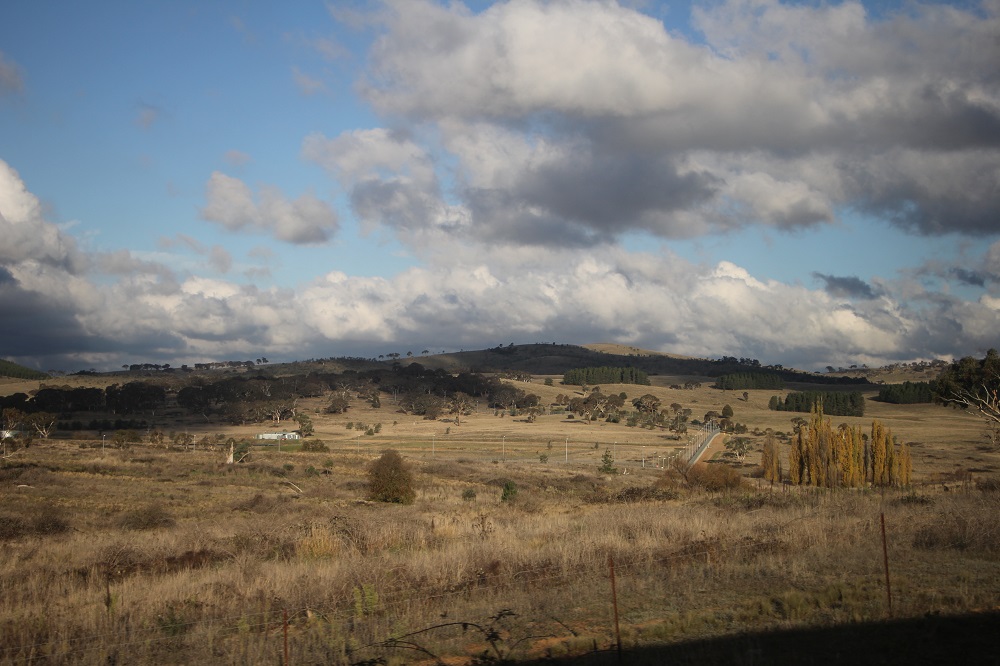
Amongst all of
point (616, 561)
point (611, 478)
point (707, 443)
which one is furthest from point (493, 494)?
point (707, 443)

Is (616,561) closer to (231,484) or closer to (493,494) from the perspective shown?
(493,494)

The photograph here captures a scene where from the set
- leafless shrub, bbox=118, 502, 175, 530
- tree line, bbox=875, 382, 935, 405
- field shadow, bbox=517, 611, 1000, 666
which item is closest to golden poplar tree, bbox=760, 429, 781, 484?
leafless shrub, bbox=118, 502, 175, 530

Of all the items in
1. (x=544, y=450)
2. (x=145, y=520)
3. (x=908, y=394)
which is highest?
(x=145, y=520)

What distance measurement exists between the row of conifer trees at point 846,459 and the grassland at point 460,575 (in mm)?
18225

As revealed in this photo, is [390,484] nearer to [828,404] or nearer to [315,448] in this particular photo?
[315,448]

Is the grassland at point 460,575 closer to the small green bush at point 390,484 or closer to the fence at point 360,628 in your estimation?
the fence at point 360,628

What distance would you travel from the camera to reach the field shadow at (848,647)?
32.7ft

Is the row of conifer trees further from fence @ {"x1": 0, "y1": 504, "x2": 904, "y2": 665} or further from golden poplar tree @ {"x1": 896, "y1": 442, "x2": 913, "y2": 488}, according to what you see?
fence @ {"x1": 0, "y1": 504, "x2": 904, "y2": 665}

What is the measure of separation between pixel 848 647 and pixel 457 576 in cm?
824

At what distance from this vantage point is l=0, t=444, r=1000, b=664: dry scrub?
39.2ft

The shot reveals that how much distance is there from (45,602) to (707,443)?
79.9 metres

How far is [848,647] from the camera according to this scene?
10.4 m

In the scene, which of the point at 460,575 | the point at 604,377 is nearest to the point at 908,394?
the point at 604,377

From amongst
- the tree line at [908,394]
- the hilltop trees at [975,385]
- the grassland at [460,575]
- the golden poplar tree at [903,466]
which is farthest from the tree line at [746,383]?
the grassland at [460,575]
